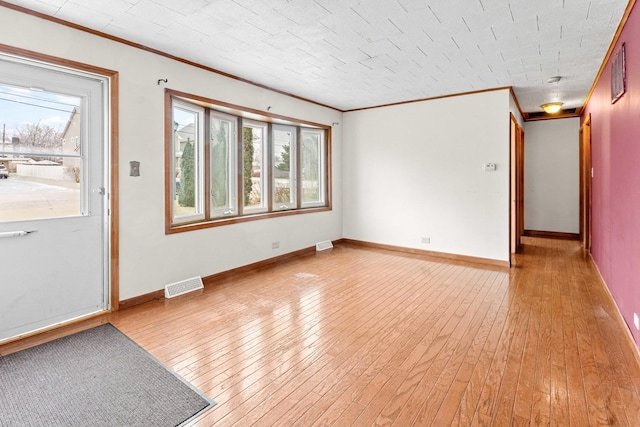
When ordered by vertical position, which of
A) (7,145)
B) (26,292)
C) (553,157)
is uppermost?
(553,157)

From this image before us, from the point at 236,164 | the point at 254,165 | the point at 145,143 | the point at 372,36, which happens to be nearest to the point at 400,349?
the point at 372,36

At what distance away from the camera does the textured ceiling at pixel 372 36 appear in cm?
275

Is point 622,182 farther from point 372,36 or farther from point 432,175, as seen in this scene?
point 432,175

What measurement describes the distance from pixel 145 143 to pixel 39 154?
0.90m

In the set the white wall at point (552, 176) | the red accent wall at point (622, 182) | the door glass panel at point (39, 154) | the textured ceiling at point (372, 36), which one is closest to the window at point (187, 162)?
the textured ceiling at point (372, 36)

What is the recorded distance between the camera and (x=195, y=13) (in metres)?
2.85

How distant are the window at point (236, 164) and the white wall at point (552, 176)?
4.54m

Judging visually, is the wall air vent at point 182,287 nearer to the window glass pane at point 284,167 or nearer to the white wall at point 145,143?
the white wall at point 145,143

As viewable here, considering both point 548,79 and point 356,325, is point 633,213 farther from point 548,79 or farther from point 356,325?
point 548,79

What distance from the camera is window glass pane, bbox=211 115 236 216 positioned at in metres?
4.70

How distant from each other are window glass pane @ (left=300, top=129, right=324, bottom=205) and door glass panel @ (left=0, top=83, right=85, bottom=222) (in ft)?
11.9

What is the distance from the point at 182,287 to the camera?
12.9ft

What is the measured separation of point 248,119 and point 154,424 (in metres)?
4.22

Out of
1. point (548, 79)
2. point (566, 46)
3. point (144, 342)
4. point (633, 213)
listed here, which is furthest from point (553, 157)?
point (144, 342)
